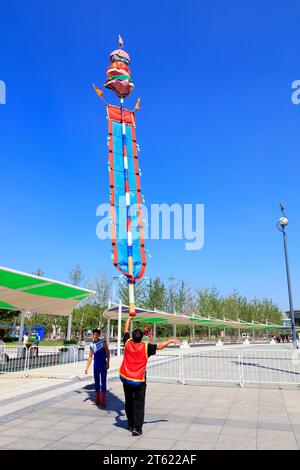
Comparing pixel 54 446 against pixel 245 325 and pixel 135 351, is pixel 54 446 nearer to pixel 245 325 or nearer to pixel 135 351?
pixel 135 351

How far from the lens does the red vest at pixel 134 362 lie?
18.2 feet

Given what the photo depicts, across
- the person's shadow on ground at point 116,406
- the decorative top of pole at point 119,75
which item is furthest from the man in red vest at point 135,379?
the decorative top of pole at point 119,75

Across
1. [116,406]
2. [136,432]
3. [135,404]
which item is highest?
[135,404]

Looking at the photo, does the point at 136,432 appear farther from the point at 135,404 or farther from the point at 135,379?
the point at 135,379

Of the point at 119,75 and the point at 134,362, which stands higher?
the point at 119,75

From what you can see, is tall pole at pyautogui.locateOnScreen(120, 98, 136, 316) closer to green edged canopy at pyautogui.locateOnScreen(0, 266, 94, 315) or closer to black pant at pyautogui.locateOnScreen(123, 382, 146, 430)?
black pant at pyautogui.locateOnScreen(123, 382, 146, 430)

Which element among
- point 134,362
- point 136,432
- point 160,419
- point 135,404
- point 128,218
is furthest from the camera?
point 128,218

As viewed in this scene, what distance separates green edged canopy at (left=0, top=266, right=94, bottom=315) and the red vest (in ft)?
26.3

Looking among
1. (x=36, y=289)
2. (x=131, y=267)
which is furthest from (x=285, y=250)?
(x=36, y=289)

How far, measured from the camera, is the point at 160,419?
21.4ft

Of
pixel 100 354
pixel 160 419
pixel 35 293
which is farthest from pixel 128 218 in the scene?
Result: pixel 35 293

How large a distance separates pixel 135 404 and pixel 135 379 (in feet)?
1.25

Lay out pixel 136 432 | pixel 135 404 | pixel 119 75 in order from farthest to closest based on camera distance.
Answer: pixel 119 75 → pixel 135 404 → pixel 136 432
